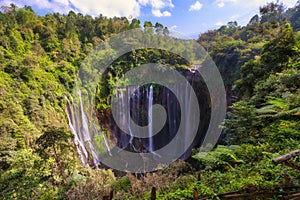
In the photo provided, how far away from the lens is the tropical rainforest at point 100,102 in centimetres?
195

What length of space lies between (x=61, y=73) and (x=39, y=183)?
36.1 feet

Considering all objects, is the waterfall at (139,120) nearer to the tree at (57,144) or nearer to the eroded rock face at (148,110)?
the eroded rock face at (148,110)

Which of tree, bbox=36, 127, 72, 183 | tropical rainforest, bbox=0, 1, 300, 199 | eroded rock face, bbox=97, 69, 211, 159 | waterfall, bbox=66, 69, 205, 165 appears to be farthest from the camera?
eroded rock face, bbox=97, 69, 211, 159

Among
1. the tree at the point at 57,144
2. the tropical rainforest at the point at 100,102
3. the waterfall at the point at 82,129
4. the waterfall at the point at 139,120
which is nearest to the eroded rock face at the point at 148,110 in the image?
the waterfall at the point at 139,120

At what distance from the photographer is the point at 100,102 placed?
1547 cm

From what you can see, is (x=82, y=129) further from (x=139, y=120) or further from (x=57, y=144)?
(x=57, y=144)

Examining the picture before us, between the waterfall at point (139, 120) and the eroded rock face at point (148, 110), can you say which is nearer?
the waterfall at point (139, 120)

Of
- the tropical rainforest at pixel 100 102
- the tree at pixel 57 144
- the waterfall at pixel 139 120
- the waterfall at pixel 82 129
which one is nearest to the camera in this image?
the tropical rainforest at pixel 100 102

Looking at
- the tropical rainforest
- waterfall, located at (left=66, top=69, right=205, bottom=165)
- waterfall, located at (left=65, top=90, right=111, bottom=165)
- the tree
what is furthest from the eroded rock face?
the tree

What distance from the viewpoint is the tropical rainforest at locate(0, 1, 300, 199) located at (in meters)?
1.95

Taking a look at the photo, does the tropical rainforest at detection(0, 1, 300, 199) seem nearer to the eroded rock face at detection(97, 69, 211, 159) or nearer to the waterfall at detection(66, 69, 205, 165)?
the waterfall at detection(66, 69, 205, 165)

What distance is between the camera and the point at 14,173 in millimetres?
4840

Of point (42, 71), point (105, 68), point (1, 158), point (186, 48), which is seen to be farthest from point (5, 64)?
point (186, 48)

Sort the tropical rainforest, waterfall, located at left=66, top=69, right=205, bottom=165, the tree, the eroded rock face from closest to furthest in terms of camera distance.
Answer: the tropical rainforest
the tree
waterfall, located at left=66, top=69, right=205, bottom=165
the eroded rock face
